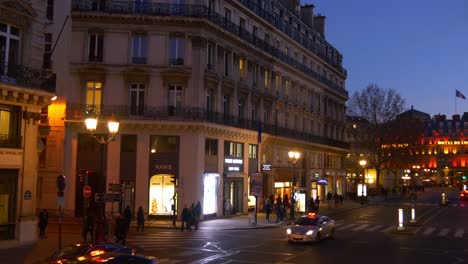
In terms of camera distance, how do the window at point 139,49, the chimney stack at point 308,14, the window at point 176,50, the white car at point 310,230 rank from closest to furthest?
the white car at point 310,230
the window at point 139,49
the window at point 176,50
the chimney stack at point 308,14

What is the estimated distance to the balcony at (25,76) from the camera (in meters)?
25.8

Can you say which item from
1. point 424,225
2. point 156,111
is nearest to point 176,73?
point 156,111

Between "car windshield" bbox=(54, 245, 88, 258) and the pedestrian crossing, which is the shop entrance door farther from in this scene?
"car windshield" bbox=(54, 245, 88, 258)

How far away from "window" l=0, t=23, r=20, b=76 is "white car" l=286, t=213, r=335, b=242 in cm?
1627

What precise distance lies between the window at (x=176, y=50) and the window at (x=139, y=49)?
2.06m

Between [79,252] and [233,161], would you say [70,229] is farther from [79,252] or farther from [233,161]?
[79,252]

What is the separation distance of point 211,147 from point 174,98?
5.21 meters

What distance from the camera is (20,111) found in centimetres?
2717

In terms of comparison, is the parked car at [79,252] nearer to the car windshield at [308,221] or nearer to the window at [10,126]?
the window at [10,126]

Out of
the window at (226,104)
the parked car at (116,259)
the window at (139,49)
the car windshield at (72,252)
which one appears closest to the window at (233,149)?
Result: the window at (226,104)

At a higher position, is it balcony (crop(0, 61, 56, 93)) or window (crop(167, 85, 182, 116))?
window (crop(167, 85, 182, 116))

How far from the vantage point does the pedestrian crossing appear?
36.6 m

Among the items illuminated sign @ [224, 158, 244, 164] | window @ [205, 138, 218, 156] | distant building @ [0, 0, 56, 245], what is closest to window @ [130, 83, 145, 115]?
window @ [205, 138, 218, 156]

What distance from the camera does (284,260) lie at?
23.9m
